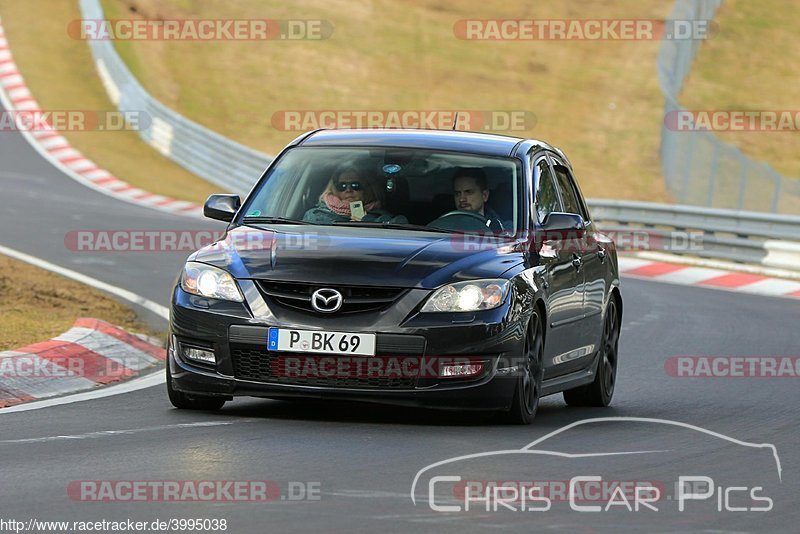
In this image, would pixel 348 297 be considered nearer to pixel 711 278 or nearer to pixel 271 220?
pixel 271 220

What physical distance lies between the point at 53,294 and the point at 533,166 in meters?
5.98

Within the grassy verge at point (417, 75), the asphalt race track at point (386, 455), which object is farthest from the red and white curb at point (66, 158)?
the asphalt race track at point (386, 455)

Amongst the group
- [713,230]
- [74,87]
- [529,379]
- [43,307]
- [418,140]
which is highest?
[418,140]

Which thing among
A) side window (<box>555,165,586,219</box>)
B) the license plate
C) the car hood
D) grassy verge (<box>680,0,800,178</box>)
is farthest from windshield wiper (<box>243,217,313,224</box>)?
grassy verge (<box>680,0,800,178</box>)

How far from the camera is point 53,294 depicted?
15.7m

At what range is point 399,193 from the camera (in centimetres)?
1052

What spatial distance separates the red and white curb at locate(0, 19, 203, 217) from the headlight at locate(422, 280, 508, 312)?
19224mm

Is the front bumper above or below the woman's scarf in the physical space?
below

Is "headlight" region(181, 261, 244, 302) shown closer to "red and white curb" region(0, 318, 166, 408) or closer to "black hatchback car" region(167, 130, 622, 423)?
"black hatchback car" region(167, 130, 622, 423)

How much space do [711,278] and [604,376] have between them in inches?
468

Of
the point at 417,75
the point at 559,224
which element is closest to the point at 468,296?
the point at 559,224

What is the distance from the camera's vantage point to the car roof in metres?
10.9

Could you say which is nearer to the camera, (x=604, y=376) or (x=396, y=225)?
(x=396, y=225)

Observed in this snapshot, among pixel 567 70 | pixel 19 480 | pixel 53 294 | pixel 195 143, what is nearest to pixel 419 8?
pixel 567 70
